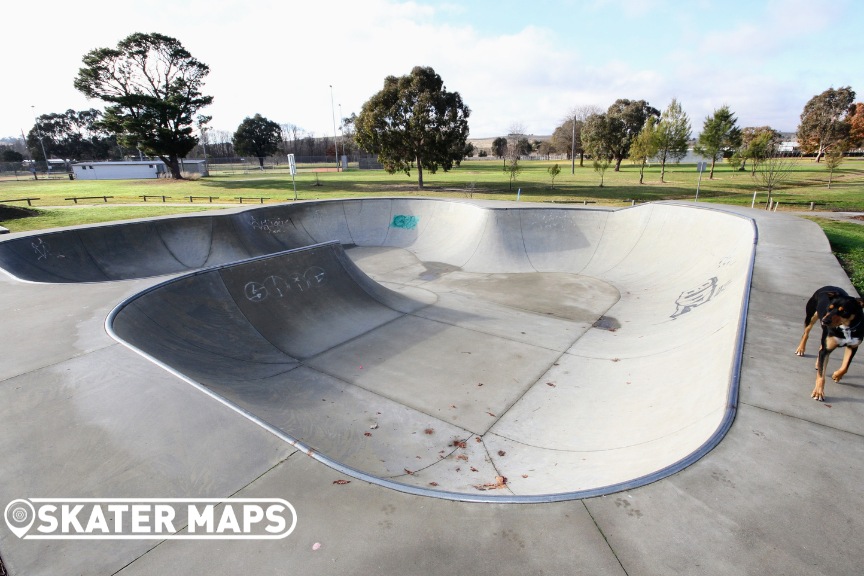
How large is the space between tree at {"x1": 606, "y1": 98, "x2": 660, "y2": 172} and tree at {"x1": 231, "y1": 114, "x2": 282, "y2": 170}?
60671mm

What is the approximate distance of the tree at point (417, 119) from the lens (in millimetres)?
31312

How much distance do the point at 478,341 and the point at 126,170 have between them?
64.3 metres

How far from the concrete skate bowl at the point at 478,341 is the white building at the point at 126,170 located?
4830 centimetres

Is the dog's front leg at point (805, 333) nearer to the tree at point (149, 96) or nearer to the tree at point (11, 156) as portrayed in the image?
the tree at point (149, 96)

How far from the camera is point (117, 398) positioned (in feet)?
12.7

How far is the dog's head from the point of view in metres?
3.63

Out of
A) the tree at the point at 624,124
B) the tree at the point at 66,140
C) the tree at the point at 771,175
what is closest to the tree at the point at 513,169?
the tree at the point at 624,124

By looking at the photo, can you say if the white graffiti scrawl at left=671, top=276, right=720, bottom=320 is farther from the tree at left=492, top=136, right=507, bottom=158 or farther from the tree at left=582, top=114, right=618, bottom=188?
the tree at left=492, top=136, right=507, bottom=158

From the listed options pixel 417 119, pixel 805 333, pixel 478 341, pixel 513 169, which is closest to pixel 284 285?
pixel 478 341

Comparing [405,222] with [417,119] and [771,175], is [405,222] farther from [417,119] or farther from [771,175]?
[771,175]

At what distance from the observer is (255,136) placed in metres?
80.1

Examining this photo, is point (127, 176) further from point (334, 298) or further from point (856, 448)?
point (856, 448)

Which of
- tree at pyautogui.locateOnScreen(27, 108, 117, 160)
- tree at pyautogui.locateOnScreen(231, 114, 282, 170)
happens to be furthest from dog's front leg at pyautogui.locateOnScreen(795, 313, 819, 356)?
tree at pyautogui.locateOnScreen(27, 108, 117, 160)

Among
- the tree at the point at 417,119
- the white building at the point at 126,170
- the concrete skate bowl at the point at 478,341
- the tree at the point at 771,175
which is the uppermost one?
the tree at the point at 417,119
